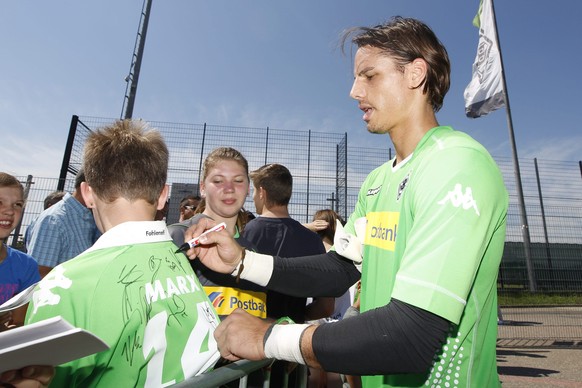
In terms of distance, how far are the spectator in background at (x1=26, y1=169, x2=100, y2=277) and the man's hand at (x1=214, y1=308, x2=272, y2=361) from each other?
2900 millimetres

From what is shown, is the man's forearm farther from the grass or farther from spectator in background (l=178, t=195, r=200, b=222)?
the grass

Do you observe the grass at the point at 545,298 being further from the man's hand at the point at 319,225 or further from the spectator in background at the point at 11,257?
the spectator in background at the point at 11,257

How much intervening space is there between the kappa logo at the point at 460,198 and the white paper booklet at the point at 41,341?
0.91 m

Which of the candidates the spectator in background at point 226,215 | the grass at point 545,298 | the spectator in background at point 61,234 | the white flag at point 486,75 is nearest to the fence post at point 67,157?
the spectator in background at point 61,234

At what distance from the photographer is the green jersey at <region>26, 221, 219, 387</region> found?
3.38 feet

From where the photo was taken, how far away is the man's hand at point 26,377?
2.76 ft

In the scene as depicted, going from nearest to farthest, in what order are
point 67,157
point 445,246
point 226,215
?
point 445,246 → point 226,215 → point 67,157

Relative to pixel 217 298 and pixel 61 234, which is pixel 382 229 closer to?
pixel 217 298

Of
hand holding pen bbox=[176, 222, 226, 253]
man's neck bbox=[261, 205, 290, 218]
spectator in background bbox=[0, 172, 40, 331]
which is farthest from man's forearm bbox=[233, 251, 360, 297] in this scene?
spectator in background bbox=[0, 172, 40, 331]

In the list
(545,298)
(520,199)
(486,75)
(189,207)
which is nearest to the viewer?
(189,207)

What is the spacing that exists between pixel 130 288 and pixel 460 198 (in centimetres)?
99

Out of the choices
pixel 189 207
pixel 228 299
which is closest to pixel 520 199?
pixel 189 207

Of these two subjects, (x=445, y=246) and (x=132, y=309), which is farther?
(x=132, y=309)

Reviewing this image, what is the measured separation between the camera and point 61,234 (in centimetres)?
365
